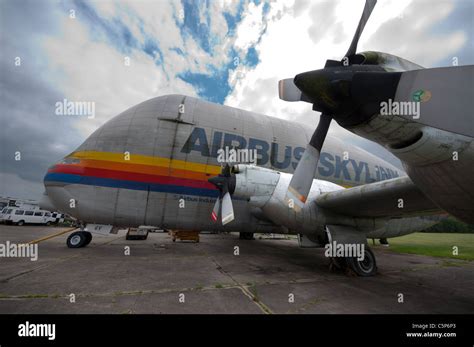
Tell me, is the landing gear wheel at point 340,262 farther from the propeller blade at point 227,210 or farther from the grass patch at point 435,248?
the grass patch at point 435,248

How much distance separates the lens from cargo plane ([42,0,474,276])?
3.63 m

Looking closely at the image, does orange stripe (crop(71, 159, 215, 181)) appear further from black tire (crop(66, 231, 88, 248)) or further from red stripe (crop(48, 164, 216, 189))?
black tire (crop(66, 231, 88, 248))

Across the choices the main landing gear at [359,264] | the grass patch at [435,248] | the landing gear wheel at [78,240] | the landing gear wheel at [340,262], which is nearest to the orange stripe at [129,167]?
the landing gear wheel at [78,240]

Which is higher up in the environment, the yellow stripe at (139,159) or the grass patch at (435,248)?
the yellow stripe at (139,159)

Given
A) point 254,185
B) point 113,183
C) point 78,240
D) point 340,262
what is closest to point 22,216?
point 78,240

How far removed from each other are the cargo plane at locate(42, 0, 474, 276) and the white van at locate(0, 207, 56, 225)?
30.0m

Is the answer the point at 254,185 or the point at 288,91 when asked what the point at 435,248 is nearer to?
the point at 254,185

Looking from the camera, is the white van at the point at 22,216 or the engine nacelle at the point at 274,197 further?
the white van at the point at 22,216

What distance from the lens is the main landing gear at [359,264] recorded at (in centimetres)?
796

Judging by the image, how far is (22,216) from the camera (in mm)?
32094

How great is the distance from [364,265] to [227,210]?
5342 millimetres

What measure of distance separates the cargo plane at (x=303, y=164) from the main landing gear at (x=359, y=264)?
4 centimetres
